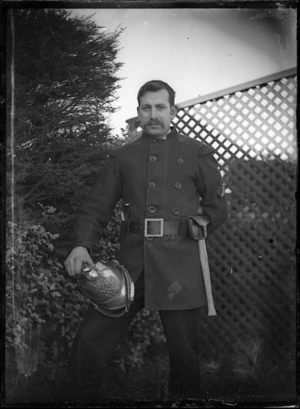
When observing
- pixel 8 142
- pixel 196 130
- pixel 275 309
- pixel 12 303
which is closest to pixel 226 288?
pixel 275 309

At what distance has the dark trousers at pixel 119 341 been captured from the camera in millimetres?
3828

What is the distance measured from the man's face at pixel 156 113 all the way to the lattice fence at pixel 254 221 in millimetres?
102

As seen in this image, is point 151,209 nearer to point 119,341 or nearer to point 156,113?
point 156,113

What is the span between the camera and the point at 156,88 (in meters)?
3.90

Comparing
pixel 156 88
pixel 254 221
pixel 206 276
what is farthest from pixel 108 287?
pixel 156 88

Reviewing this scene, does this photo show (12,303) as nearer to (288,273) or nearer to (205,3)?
(288,273)

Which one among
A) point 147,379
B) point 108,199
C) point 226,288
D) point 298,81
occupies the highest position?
point 298,81

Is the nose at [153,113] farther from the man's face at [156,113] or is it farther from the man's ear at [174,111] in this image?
the man's ear at [174,111]

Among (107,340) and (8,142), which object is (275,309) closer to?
(107,340)

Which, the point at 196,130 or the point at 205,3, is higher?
the point at 205,3

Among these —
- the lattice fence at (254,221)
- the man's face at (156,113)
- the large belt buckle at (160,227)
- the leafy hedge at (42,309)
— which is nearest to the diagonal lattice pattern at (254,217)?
the lattice fence at (254,221)

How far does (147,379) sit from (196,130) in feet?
5.57

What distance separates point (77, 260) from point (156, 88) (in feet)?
4.10

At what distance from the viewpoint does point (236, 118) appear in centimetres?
400
